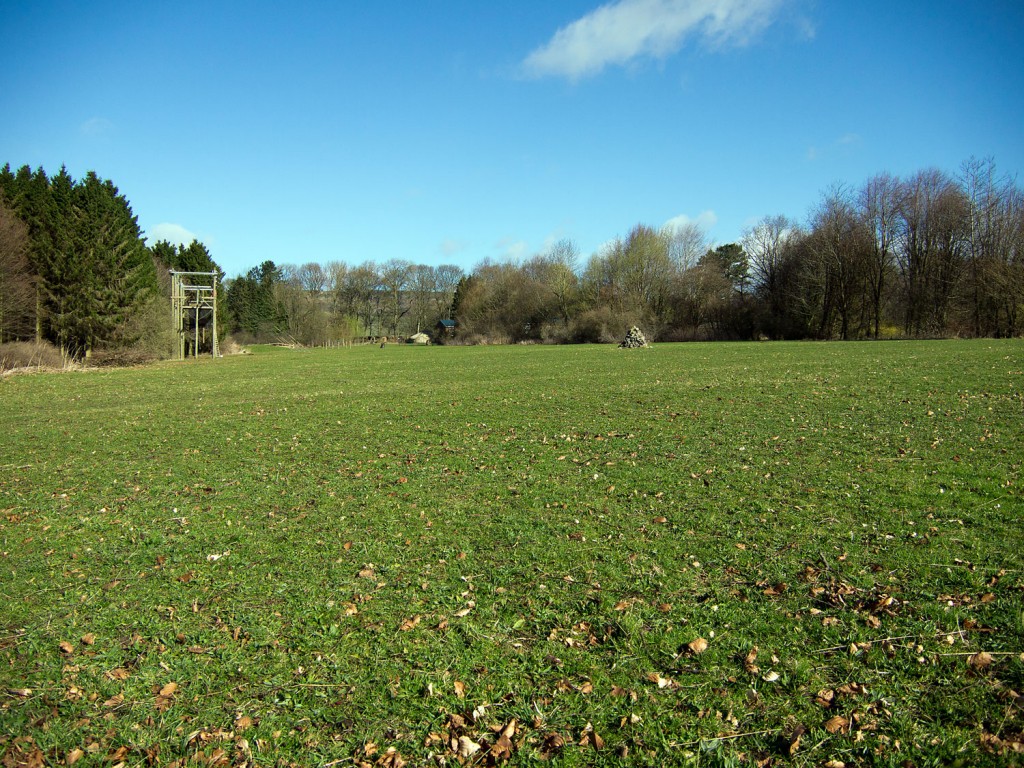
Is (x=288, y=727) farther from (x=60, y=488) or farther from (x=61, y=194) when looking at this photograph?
(x=61, y=194)

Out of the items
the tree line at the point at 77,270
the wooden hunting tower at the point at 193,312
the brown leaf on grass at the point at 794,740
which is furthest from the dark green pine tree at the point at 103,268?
the brown leaf on grass at the point at 794,740

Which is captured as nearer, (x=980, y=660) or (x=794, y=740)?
(x=794, y=740)

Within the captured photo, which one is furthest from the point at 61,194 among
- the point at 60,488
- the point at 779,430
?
the point at 779,430

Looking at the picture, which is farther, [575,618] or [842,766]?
[575,618]

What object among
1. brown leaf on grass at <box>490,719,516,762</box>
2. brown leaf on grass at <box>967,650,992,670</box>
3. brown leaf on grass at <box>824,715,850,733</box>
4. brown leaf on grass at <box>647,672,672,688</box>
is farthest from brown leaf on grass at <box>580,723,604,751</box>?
brown leaf on grass at <box>967,650,992,670</box>

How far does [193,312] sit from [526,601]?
60345 mm

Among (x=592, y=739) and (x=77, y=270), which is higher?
(x=77, y=270)

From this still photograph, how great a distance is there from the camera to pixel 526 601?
5047 mm

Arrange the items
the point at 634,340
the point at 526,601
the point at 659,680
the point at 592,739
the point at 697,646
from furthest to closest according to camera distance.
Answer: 1. the point at 634,340
2. the point at 526,601
3. the point at 697,646
4. the point at 659,680
5. the point at 592,739

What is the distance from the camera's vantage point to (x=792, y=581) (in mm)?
5176

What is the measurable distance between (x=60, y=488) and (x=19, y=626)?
5.04 meters

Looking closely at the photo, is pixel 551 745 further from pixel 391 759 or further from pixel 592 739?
pixel 391 759

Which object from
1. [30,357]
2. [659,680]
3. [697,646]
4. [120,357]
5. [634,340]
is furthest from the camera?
[634,340]

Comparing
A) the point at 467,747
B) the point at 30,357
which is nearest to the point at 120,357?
the point at 30,357
